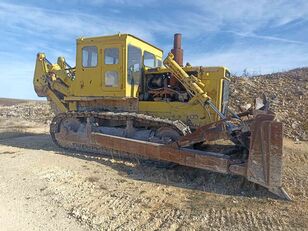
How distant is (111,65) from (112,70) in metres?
0.15

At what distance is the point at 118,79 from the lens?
367 inches

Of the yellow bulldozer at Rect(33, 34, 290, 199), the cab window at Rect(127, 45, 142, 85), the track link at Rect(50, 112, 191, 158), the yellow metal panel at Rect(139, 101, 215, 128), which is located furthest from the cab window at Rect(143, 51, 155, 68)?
the track link at Rect(50, 112, 191, 158)

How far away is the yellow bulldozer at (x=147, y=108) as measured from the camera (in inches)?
293

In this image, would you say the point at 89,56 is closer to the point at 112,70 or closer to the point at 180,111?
the point at 112,70

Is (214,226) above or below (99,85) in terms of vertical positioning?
below

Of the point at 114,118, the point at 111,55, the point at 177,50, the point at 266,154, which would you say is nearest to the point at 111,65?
the point at 111,55

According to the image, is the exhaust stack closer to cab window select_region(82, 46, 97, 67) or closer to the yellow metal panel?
the yellow metal panel

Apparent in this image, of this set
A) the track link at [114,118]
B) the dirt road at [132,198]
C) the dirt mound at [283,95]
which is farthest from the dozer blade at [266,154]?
the dirt mound at [283,95]

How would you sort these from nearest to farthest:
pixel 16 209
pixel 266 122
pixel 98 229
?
pixel 98 229
pixel 16 209
pixel 266 122

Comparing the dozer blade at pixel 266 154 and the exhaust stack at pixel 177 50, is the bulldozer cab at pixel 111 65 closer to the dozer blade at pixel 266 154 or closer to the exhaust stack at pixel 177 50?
the exhaust stack at pixel 177 50

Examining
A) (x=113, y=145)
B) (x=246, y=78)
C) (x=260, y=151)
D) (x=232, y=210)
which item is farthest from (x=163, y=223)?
(x=246, y=78)

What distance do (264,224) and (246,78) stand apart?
15026 mm

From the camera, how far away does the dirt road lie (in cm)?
520

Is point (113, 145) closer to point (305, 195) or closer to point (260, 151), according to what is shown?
point (260, 151)
